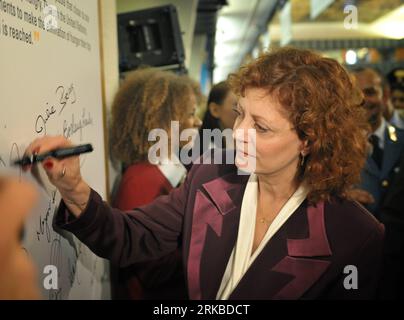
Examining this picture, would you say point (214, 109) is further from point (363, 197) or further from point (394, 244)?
point (394, 244)

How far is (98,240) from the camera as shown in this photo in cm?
97

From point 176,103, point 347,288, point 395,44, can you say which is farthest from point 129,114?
point 395,44

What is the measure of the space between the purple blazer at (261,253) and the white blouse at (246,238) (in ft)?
0.04

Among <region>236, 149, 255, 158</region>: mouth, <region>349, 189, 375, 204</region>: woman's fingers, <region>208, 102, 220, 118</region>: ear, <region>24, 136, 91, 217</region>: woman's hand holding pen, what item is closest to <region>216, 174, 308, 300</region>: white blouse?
<region>236, 149, 255, 158</region>: mouth

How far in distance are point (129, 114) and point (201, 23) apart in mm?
2892

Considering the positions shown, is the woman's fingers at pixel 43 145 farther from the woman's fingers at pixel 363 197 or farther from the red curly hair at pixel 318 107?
the woman's fingers at pixel 363 197

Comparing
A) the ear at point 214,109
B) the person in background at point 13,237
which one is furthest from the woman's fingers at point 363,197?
the person in background at point 13,237

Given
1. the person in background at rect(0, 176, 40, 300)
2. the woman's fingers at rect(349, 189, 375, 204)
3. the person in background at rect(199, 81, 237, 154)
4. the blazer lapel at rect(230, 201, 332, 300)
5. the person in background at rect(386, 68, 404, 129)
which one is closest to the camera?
the person in background at rect(0, 176, 40, 300)

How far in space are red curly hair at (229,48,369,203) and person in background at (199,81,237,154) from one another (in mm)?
1058

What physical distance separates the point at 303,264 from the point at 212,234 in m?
0.22

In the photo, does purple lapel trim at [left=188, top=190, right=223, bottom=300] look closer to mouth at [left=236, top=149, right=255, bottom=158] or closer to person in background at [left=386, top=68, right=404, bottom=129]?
mouth at [left=236, top=149, right=255, bottom=158]

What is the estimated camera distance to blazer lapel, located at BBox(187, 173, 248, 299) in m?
0.99
